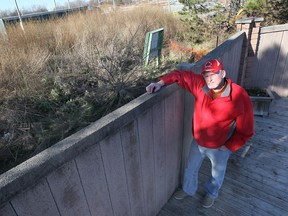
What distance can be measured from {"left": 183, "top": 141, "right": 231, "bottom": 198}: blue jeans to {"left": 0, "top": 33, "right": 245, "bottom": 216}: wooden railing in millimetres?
163

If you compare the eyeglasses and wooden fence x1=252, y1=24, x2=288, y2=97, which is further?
wooden fence x1=252, y1=24, x2=288, y2=97

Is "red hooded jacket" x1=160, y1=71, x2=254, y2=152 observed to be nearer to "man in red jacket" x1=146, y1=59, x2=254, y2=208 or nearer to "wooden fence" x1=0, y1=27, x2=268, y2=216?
"man in red jacket" x1=146, y1=59, x2=254, y2=208

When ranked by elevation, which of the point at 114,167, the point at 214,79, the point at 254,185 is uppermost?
the point at 214,79

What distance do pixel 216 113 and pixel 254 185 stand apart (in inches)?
52.0

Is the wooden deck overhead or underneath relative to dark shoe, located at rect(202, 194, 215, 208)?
underneath

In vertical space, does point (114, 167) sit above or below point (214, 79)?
below

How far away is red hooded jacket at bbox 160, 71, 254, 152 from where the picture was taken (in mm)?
1743

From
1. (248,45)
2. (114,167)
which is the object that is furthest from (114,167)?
(248,45)

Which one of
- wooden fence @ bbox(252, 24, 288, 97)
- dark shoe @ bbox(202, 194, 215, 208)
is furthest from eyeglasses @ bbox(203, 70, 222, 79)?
wooden fence @ bbox(252, 24, 288, 97)

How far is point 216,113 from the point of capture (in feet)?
6.00

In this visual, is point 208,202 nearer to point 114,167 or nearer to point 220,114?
point 220,114

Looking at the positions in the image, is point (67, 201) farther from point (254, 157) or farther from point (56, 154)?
point (254, 157)

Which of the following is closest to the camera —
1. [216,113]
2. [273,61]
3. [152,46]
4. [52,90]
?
[216,113]

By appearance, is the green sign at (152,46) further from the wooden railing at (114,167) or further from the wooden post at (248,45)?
the wooden railing at (114,167)
